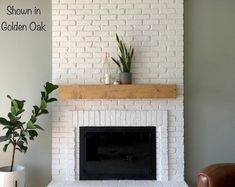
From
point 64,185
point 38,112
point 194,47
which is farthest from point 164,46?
point 64,185

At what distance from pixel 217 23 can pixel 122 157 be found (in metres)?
1.96

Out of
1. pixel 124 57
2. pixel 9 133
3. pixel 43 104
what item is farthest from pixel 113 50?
pixel 9 133

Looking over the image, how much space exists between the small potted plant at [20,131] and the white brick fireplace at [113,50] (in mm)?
255

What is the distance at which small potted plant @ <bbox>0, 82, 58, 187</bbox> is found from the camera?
332 centimetres

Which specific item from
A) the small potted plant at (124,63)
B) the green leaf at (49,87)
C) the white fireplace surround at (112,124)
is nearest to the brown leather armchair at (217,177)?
the white fireplace surround at (112,124)

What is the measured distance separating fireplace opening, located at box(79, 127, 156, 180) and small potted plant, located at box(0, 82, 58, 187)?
563mm

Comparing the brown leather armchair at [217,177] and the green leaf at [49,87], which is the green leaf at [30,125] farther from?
the brown leather armchair at [217,177]

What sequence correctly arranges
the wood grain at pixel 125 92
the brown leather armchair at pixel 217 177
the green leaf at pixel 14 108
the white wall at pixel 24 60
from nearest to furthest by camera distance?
1. the brown leather armchair at pixel 217 177
2. the green leaf at pixel 14 108
3. the wood grain at pixel 125 92
4. the white wall at pixel 24 60

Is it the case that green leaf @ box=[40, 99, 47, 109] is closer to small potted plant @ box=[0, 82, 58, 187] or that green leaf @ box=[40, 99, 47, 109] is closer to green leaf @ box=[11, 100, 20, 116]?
small potted plant @ box=[0, 82, 58, 187]

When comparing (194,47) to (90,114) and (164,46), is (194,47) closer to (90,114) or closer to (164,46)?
(164,46)

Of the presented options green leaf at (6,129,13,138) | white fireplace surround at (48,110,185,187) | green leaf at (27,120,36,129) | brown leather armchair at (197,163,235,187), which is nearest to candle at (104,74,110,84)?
white fireplace surround at (48,110,185,187)

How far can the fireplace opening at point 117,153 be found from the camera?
3.70 m

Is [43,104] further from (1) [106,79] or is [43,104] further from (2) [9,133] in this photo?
(1) [106,79]

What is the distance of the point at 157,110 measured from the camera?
Result: 370 centimetres
